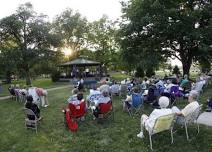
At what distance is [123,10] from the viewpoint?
1325 inches

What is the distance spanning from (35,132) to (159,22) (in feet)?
65.9

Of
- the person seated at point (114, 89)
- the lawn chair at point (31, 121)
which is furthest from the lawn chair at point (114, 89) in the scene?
the lawn chair at point (31, 121)

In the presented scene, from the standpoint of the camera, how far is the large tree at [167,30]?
27.6 meters

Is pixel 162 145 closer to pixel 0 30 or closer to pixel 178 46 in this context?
pixel 178 46

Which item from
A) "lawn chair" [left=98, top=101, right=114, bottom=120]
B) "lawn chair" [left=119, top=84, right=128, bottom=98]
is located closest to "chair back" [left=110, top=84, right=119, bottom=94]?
"lawn chair" [left=119, top=84, right=128, bottom=98]

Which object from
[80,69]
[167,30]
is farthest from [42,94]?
[80,69]

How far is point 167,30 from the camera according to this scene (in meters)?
27.9

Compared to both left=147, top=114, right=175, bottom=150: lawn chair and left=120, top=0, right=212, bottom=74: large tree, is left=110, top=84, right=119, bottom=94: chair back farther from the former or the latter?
left=120, top=0, right=212, bottom=74: large tree

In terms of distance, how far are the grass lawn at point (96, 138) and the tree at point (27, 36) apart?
2656 cm

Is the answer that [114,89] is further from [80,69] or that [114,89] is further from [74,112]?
[80,69]

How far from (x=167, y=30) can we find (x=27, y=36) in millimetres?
18534

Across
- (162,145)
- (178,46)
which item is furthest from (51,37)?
(162,145)

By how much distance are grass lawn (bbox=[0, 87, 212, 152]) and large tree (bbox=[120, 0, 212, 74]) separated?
58.8 feet

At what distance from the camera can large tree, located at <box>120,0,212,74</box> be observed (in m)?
27.6
